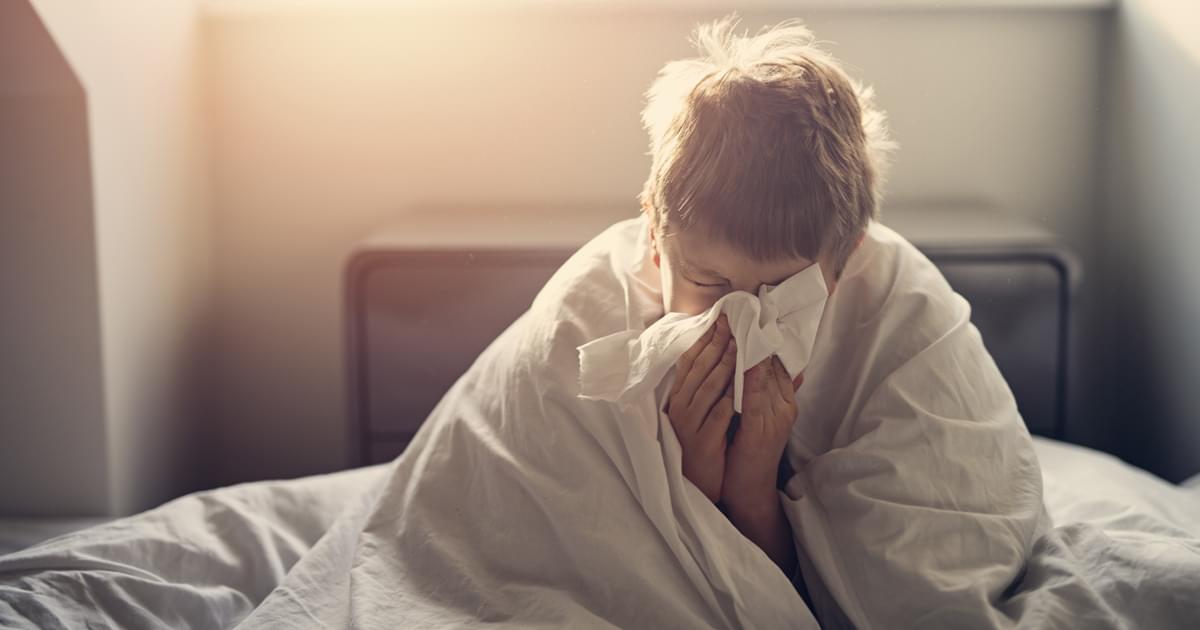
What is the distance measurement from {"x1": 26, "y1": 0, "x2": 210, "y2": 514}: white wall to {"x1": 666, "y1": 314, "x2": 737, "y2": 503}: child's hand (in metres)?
0.83

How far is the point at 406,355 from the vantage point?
1.69 m

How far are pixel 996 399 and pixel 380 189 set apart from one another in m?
1.07

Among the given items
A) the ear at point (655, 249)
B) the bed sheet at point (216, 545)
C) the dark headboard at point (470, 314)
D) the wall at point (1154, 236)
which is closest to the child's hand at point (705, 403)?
the ear at point (655, 249)

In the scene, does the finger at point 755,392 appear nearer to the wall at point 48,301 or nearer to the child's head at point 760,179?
the child's head at point 760,179

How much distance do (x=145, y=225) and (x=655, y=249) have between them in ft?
2.80

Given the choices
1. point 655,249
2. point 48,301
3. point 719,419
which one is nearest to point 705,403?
point 719,419

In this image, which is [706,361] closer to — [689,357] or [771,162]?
[689,357]

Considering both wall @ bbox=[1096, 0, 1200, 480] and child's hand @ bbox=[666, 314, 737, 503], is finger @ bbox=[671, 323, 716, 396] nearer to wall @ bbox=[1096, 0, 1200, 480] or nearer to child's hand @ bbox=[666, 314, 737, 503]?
child's hand @ bbox=[666, 314, 737, 503]

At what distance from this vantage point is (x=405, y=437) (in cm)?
171

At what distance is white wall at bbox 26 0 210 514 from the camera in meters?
1.52

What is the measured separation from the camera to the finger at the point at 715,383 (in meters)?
1.04

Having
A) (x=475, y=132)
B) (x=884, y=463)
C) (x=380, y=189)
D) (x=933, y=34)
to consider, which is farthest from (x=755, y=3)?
(x=884, y=463)

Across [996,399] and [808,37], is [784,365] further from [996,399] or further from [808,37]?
[808,37]

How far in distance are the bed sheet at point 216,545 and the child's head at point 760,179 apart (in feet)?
1.14
